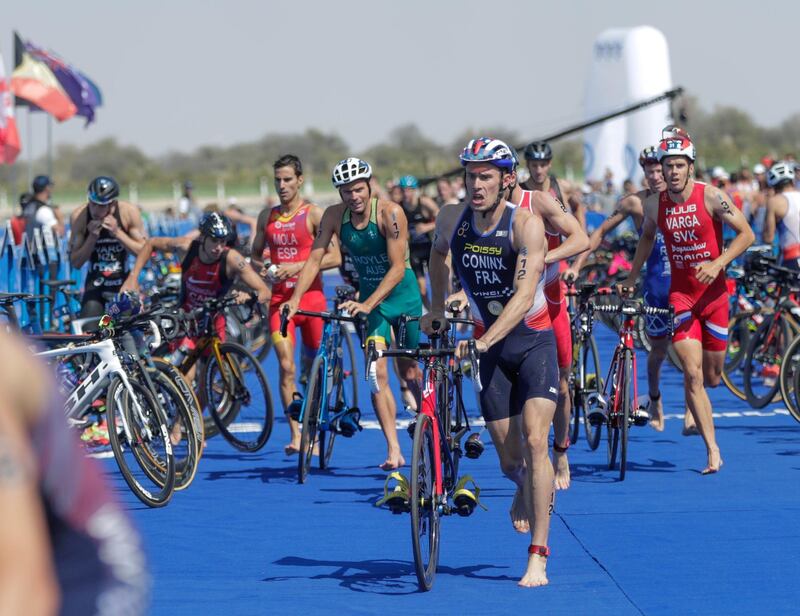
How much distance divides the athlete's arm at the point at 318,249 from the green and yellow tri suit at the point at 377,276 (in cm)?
7

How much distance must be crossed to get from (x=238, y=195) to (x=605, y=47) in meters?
20.2

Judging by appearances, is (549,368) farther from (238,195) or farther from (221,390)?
(238,195)

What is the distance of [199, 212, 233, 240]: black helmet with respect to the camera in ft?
34.5

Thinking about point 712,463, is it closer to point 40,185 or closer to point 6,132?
point 40,185

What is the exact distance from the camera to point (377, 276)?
975cm

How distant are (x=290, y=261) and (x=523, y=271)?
4421mm

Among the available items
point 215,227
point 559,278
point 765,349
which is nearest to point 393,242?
point 559,278

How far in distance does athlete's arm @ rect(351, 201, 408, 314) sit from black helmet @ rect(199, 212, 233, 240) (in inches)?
57.7

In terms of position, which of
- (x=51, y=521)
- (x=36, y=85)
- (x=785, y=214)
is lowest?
(x=51, y=521)

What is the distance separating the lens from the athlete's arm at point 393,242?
9.40 m

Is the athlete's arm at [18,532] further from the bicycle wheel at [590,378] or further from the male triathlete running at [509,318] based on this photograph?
the bicycle wheel at [590,378]

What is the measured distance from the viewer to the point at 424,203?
1808 centimetres

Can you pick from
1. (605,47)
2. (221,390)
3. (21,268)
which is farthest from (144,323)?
(605,47)

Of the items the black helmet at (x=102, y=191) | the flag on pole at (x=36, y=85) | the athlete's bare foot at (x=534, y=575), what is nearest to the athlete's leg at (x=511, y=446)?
the athlete's bare foot at (x=534, y=575)
